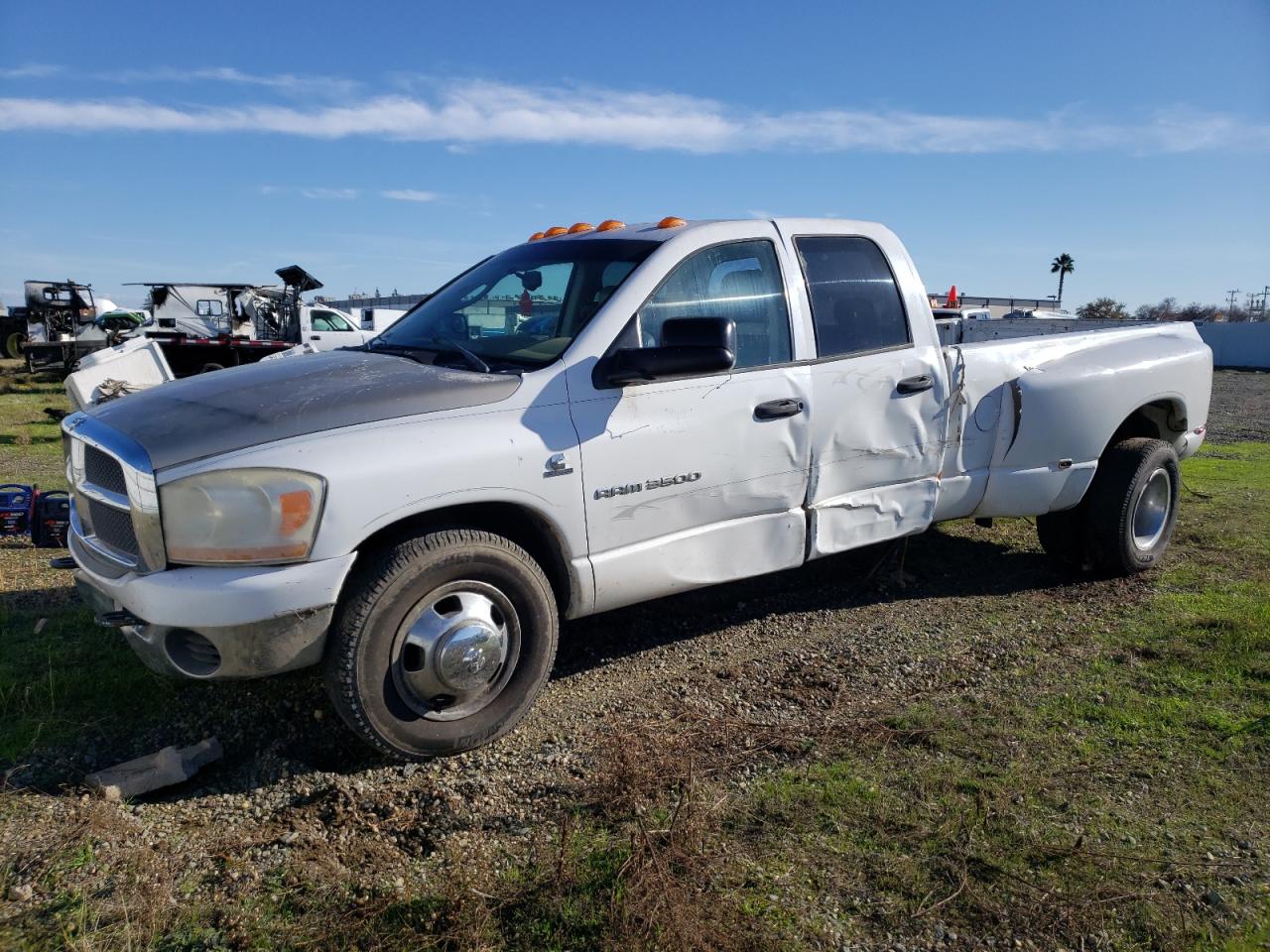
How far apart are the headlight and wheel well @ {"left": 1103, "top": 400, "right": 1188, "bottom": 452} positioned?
16.1ft

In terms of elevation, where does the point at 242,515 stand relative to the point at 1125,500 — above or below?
above

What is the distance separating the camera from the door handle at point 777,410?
4.18 meters

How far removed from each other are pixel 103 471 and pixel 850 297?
3381mm

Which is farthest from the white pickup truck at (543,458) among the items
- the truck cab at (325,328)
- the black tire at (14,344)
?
the black tire at (14,344)

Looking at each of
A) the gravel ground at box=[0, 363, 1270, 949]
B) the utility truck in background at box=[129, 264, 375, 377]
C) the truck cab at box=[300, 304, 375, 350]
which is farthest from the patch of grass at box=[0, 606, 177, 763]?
the truck cab at box=[300, 304, 375, 350]

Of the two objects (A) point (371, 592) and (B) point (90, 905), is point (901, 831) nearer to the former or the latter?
(A) point (371, 592)

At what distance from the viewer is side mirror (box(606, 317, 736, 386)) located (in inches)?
146

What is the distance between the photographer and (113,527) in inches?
133

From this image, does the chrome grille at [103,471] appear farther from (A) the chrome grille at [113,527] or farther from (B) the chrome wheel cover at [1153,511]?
(B) the chrome wheel cover at [1153,511]

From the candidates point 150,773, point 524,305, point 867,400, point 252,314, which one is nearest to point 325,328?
point 252,314

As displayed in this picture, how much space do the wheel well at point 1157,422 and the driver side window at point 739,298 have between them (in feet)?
9.11

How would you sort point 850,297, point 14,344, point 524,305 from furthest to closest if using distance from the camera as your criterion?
1. point 14,344
2. point 850,297
3. point 524,305

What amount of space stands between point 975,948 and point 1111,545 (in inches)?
150

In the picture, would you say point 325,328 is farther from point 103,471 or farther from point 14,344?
point 103,471
